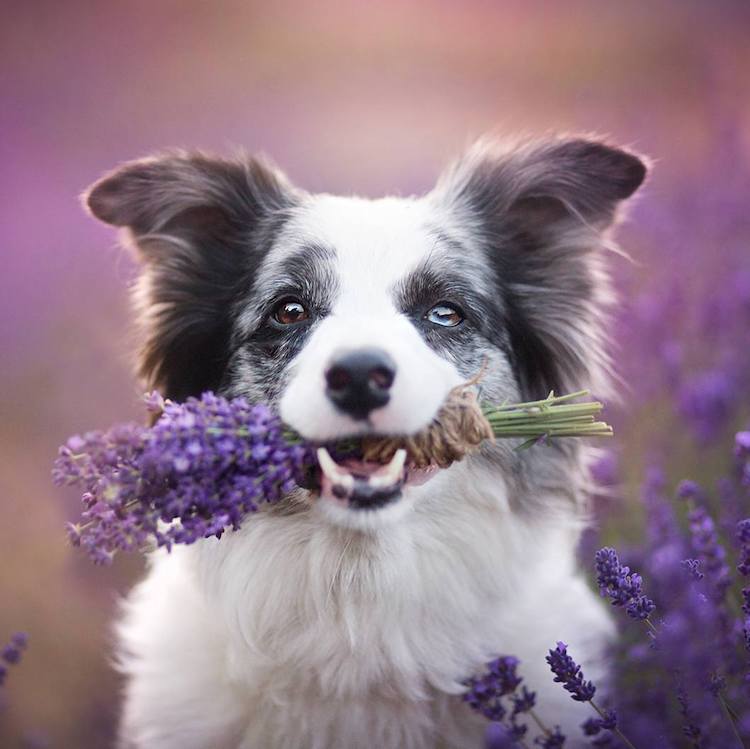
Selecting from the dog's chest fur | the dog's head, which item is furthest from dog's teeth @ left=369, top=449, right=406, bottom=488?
the dog's chest fur

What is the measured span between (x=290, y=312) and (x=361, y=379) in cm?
72

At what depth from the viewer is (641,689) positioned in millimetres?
2930

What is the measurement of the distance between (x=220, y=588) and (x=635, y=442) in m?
2.35

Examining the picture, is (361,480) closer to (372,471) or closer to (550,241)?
(372,471)

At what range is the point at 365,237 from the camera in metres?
2.85

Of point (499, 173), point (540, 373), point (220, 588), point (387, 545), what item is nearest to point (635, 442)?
point (540, 373)

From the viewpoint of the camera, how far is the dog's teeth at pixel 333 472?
2.27 m

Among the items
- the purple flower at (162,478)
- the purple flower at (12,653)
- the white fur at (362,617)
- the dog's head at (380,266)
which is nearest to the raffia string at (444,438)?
the dog's head at (380,266)

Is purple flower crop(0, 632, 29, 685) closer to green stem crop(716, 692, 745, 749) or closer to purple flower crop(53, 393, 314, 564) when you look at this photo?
purple flower crop(53, 393, 314, 564)

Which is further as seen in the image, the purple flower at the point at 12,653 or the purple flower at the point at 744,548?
the purple flower at the point at 12,653

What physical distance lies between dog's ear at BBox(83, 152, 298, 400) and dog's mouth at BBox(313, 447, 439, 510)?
0.78 metres

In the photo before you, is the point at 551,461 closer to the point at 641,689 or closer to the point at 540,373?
the point at 540,373

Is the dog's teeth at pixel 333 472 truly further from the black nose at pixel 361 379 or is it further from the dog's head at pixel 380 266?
the dog's head at pixel 380 266

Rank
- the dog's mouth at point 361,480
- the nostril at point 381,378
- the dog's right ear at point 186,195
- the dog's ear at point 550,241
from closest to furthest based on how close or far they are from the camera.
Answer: the nostril at point 381,378 < the dog's mouth at point 361,480 < the dog's right ear at point 186,195 < the dog's ear at point 550,241
